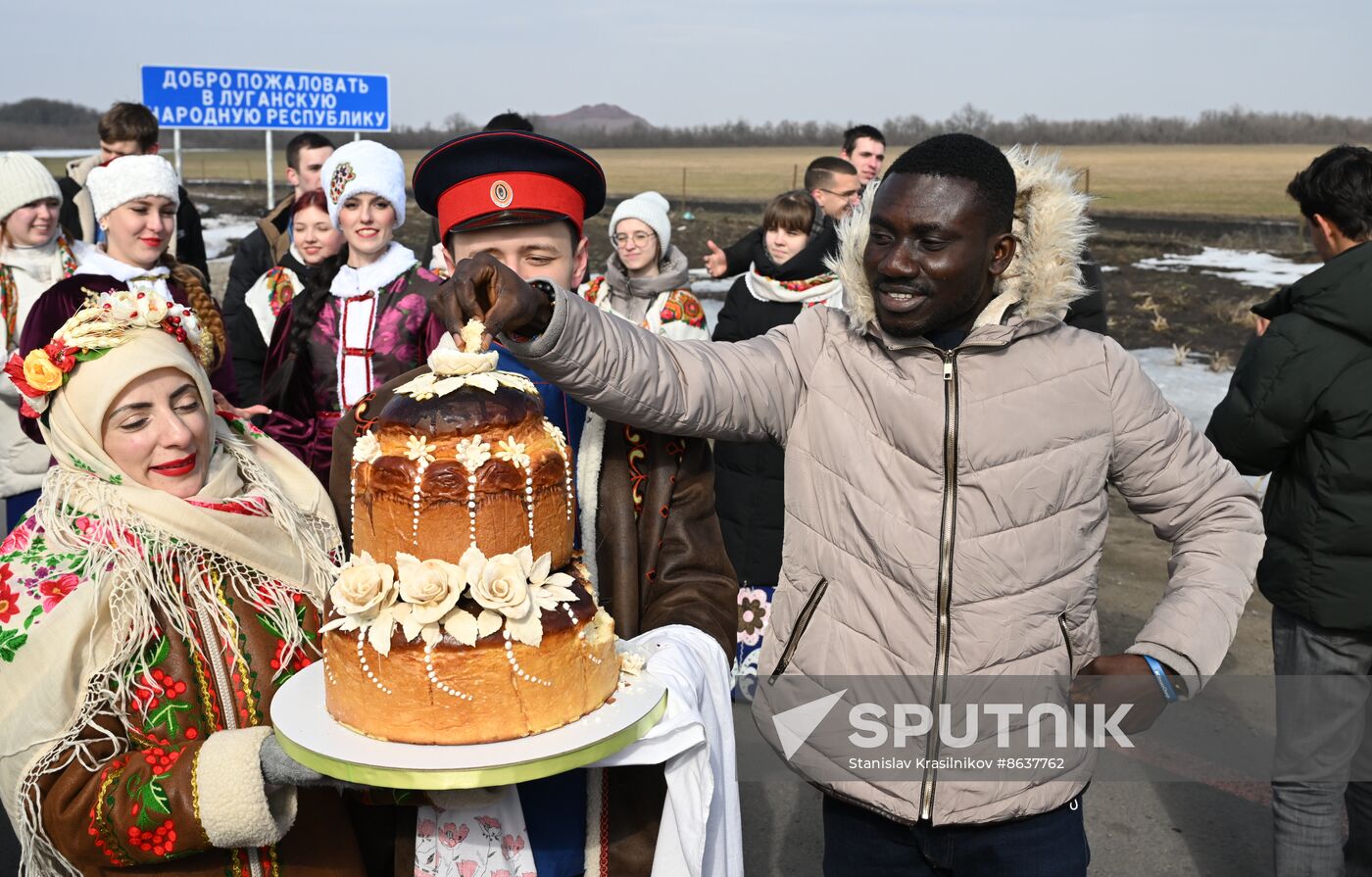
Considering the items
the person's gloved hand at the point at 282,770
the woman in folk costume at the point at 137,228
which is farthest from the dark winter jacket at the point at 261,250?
the person's gloved hand at the point at 282,770

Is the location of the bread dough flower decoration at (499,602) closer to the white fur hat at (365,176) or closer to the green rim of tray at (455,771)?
the green rim of tray at (455,771)

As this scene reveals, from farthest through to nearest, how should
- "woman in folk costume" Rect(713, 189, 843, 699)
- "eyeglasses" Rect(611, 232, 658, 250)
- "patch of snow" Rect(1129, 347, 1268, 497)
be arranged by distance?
"patch of snow" Rect(1129, 347, 1268, 497) → "eyeglasses" Rect(611, 232, 658, 250) → "woman in folk costume" Rect(713, 189, 843, 699)

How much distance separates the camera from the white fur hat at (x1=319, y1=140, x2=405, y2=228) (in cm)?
529

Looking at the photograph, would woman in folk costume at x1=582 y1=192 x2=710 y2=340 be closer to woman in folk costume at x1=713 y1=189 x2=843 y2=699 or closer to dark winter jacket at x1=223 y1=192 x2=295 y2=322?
woman in folk costume at x1=713 y1=189 x2=843 y2=699

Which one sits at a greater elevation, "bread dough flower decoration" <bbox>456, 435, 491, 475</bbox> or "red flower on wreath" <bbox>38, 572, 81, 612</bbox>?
"bread dough flower decoration" <bbox>456, 435, 491, 475</bbox>

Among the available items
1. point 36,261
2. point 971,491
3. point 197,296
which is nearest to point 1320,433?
point 971,491

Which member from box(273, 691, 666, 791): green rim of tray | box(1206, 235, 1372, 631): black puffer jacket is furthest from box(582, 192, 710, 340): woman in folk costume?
box(273, 691, 666, 791): green rim of tray

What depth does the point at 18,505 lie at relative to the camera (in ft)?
20.0

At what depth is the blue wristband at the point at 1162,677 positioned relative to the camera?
2705 mm

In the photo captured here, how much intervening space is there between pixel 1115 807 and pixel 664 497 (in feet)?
11.7

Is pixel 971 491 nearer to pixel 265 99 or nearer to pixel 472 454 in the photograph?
pixel 472 454

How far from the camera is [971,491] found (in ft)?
8.83

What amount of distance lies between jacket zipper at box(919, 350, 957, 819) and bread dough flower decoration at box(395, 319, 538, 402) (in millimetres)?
1003

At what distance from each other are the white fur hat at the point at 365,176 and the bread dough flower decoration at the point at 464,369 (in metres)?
3.31
